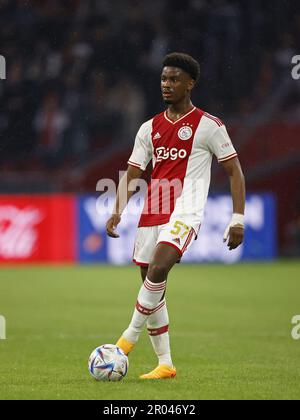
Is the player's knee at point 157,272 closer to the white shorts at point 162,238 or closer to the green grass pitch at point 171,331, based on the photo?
the white shorts at point 162,238

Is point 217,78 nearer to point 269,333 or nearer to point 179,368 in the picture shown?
point 269,333

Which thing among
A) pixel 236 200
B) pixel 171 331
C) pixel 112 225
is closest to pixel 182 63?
pixel 236 200

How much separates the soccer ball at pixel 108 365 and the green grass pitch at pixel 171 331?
0.10 metres

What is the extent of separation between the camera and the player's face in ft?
22.7

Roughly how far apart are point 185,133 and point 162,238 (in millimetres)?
781

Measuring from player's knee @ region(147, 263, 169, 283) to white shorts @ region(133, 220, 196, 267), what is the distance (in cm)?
17

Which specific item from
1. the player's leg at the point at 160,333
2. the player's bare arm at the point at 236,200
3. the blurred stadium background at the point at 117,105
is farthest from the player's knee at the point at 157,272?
the blurred stadium background at the point at 117,105

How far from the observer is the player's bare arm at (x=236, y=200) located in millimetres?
6652

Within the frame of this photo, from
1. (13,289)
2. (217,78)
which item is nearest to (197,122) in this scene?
(13,289)

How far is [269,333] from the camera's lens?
9766mm

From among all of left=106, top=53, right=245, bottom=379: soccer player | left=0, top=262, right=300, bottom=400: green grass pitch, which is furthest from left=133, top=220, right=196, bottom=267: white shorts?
left=0, top=262, right=300, bottom=400: green grass pitch

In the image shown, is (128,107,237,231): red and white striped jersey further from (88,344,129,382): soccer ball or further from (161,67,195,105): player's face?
(88,344,129,382): soccer ball

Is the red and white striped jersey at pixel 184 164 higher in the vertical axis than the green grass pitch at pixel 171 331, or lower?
higher

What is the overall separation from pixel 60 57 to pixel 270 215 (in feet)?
16.7
